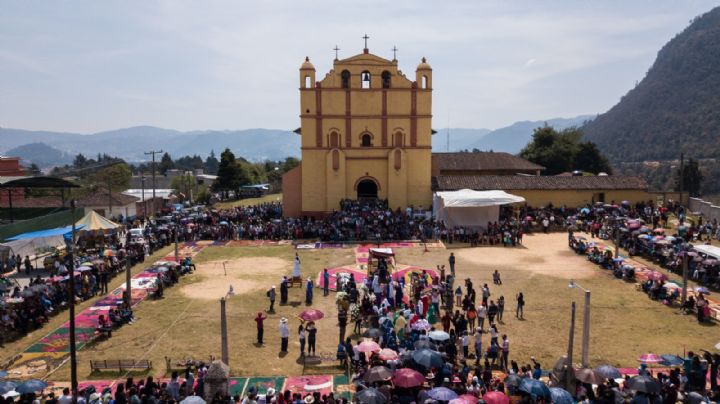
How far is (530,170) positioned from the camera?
176ft

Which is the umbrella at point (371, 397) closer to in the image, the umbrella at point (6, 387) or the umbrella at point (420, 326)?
the umbrella at point (420, 326)

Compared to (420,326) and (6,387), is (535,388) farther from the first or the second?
(6,387)

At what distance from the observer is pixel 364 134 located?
1678 inches

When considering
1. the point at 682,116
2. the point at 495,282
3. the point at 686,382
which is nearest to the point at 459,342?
the point at 686,382

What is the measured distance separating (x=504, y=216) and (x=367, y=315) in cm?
2303

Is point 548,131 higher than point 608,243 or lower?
higher

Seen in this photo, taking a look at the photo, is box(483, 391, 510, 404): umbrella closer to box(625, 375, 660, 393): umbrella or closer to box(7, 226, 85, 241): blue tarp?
box(625, 375, 660, 393): umbrella

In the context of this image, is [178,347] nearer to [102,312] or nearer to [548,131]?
[102,312]

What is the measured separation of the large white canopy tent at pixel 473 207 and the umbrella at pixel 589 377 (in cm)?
2283

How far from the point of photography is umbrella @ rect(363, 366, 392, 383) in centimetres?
1229

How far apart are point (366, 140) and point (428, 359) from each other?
3134 centimetres

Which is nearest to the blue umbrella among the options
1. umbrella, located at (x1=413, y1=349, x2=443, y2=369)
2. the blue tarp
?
umbrella, located at (x1=413, y1=349, x2=443, y2=369)

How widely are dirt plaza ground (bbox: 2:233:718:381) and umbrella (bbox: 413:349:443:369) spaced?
4.28m

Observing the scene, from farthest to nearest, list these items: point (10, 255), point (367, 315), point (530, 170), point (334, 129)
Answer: point (530, 170) → point (334, 129) → point (10, 255) → point (367, 315)
